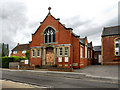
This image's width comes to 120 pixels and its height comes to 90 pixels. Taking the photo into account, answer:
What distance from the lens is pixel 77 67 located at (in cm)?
1969

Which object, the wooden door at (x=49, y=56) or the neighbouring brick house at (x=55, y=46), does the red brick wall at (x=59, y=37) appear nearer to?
the neighbouring brick house at (x=55, y=46)

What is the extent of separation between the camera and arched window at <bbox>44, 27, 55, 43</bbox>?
21709mm

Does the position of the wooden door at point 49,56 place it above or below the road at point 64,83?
above

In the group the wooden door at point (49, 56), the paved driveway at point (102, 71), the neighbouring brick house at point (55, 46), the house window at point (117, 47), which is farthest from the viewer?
the house window at point (117, 47)

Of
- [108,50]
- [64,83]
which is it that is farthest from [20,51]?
[64,83]

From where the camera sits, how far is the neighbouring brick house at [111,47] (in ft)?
82.0

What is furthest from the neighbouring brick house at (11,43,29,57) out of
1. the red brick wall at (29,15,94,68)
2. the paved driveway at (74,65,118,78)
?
the paved driveway at (74,65,118,78)

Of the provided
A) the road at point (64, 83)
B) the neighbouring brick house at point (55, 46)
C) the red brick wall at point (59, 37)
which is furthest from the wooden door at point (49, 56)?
the road at point (64, 83)

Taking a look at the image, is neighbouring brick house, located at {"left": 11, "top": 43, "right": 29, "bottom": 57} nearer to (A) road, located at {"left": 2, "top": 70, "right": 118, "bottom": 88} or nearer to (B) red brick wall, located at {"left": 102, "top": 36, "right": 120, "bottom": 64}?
(B) red brick wall, located at {"left": 102, "top": 36, "right": 120, "bottom": 64}

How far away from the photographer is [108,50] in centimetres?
2591

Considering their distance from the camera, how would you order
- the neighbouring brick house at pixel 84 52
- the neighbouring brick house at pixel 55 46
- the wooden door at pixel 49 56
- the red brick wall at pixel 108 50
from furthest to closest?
1. the red brick wall at pixel 108 50
2. the neighbouring brick house at pixel 84 52
3. the wooden door at pixel 49 56
4. the neighbouring brick house at pixel 55 46

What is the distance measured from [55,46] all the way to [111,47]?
48.6 ft

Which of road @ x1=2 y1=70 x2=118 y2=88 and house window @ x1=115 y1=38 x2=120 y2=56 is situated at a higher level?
house window @ x1=115 y1=38 x2=120 y2=56

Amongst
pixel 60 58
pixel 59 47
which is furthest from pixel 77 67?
pixel 59 47
